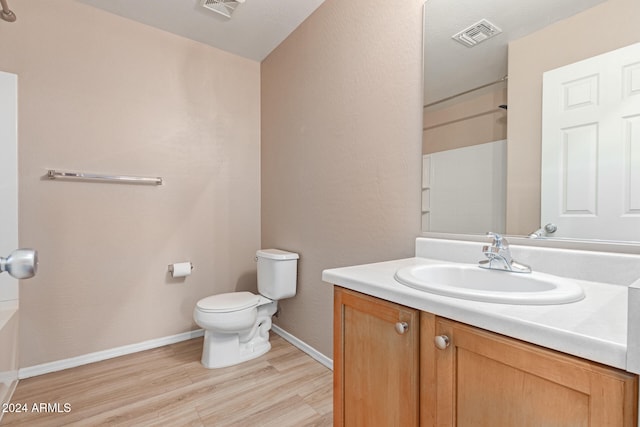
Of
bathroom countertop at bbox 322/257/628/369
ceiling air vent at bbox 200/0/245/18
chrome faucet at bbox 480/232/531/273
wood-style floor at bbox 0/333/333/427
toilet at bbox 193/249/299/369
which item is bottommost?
wood-style floor at bbox 0/333/333/427

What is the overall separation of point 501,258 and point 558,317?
43 cm

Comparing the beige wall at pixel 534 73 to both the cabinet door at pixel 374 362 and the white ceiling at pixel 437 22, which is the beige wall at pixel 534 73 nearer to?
the white ceiling at pixel 437 22

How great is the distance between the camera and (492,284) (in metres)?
1.01

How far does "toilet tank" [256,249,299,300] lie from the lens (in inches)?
84.0

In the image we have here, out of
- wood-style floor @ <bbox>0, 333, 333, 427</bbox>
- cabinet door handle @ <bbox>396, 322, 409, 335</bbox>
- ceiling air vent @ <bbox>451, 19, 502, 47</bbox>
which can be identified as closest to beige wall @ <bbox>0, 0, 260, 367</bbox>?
wood-style floor @ <bbox>0, 333, 333, 427</bbox>

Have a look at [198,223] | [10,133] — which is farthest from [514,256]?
[10,133]

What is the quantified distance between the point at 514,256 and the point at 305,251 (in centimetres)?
136

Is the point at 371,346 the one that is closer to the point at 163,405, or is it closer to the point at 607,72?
the point at 607,72

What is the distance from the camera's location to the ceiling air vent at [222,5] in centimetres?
192

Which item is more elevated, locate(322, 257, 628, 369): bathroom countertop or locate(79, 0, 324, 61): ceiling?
locate(79, 0, 324, 61): ceiling

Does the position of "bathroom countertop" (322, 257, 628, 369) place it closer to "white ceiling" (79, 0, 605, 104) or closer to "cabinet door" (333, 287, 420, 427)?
"cabinet door" (333, 287, 420, 427)

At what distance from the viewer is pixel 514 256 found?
41.7 inches

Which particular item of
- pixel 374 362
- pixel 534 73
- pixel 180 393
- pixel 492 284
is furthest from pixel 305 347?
pixel 534 73

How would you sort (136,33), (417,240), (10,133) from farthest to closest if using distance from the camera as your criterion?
(136,33) < (10,133) < (417,240)
